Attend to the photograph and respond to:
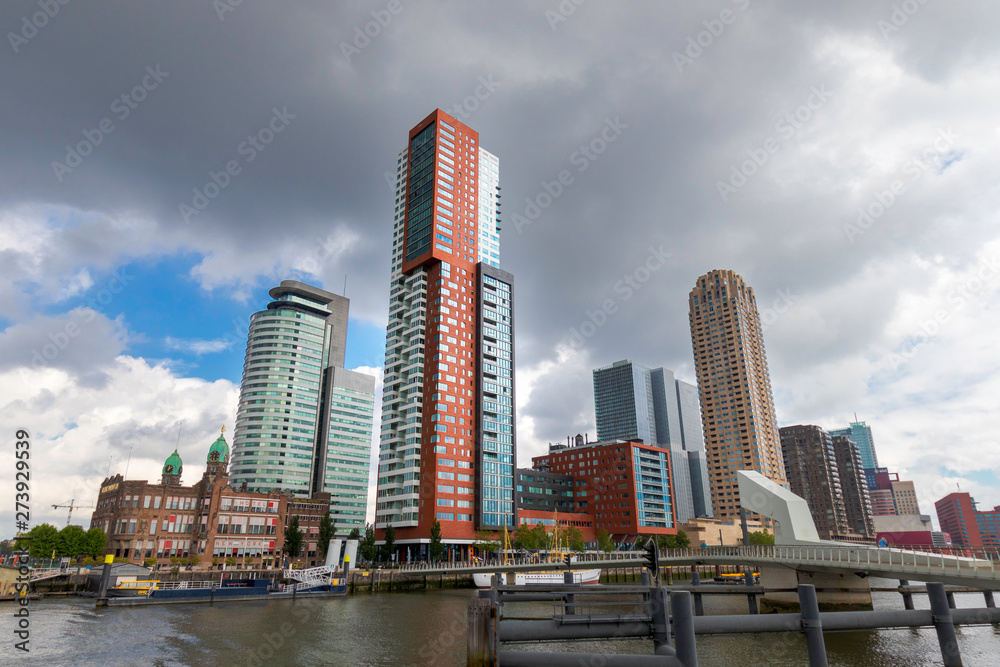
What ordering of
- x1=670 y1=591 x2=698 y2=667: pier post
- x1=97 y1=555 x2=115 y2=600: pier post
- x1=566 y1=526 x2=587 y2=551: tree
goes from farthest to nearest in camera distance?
1. x1=566 y1=526 x2=587 y2=551: tree
2. x1=97 y1=555 x2=115 y2=600: pier post
3. x1=670 y1=591 x2=698 y2=667: pier post

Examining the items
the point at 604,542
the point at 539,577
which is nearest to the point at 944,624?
the point at 539,577

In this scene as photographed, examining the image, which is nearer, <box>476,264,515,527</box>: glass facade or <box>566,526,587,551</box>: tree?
<box>476,264,515,527</box>: glass facade

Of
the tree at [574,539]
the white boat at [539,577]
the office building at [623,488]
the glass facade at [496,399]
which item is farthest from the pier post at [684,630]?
the office building at [623,488]

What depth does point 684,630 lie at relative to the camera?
11.2 m

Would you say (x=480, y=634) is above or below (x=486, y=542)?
above

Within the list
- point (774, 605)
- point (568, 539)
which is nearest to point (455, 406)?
point (568, 539)

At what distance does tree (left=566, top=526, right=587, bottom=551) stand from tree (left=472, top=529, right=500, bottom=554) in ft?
99.0

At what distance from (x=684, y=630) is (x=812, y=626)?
12.5 ft

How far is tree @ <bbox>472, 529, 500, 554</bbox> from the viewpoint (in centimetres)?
11938

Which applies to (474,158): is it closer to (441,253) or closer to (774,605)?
(441,253)

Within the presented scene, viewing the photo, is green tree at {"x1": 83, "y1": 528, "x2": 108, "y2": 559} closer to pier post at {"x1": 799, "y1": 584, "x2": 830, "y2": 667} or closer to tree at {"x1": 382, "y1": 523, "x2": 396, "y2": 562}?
tree at {"x1": 382, "y1": 523, "x2": 396, "y2": 562}

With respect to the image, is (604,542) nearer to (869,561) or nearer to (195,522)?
(195,522)

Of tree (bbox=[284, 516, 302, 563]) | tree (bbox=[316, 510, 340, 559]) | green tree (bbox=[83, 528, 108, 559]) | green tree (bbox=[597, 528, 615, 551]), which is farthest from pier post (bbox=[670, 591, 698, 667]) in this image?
green tree (bbox=[597, 528, 615, 551])

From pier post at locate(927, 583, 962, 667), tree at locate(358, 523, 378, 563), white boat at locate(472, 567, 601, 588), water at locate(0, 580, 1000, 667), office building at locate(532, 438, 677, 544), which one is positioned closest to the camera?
pier post at locate(927, 583, 962, 667)
